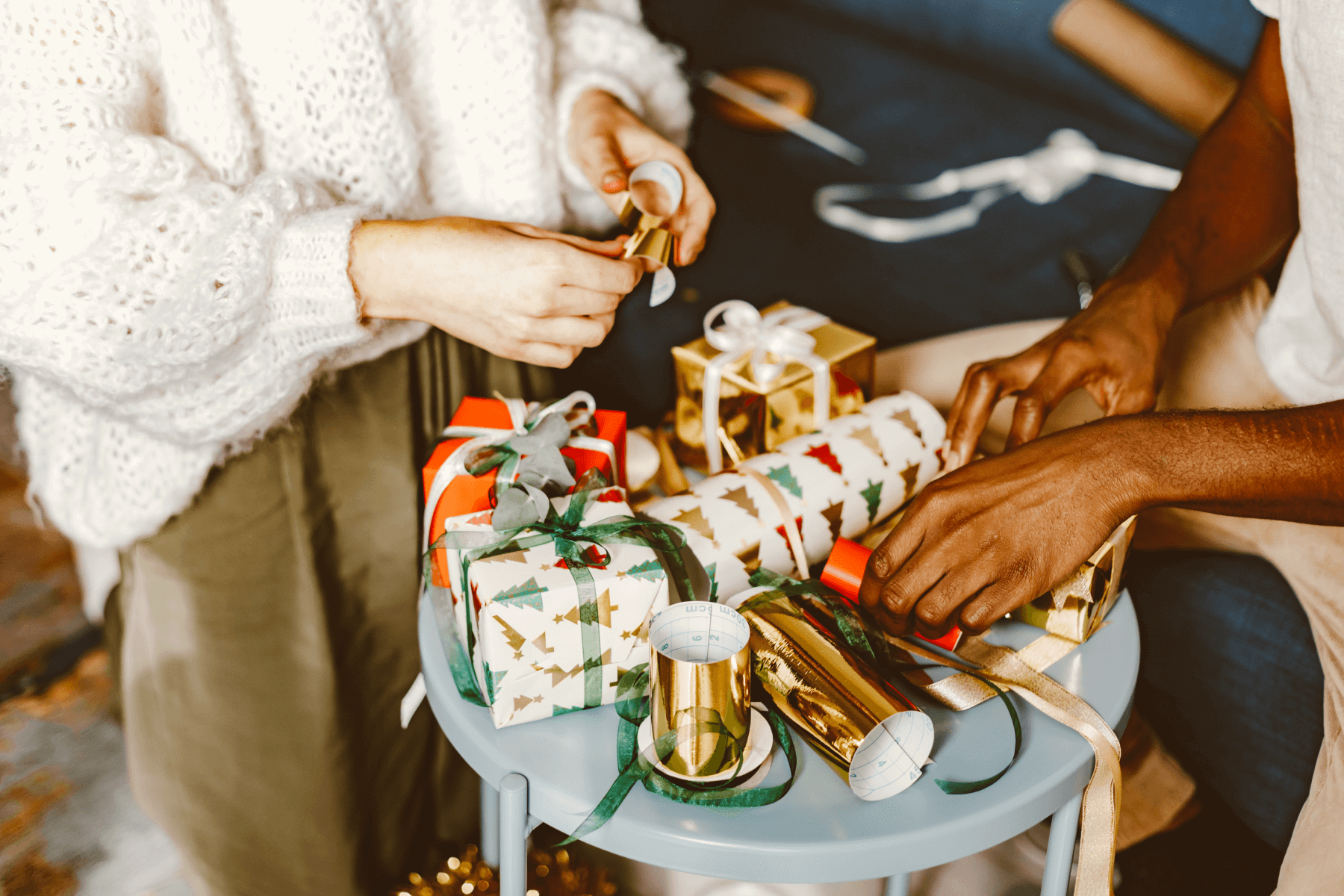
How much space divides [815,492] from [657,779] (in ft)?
1.02

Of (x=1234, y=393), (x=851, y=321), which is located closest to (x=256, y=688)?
(x=851, y=321)

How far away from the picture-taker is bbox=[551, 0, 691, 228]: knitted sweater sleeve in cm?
101

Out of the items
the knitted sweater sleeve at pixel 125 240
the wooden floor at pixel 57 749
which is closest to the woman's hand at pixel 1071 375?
the knitted sweater sleeve at pixel 125 240

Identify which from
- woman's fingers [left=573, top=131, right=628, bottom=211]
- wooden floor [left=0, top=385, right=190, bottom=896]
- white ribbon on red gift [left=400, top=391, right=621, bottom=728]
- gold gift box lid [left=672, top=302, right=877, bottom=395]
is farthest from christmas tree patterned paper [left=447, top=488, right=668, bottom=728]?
wooden floor [left=0, top=385, right=190, bottom=896]

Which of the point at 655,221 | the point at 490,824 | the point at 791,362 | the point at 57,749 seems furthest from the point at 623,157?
the point at 57,749

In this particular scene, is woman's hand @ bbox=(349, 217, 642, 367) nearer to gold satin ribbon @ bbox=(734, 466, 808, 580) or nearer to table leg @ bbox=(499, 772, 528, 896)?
gold satin ribbon @ bbox=(734, 466, 808, 580)

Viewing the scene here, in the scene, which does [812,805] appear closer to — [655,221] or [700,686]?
Answer: [700,686]

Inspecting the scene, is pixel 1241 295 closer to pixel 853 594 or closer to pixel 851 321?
pixel 851 321

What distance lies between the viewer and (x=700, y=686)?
1.93ft

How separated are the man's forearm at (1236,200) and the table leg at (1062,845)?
1.95 ft

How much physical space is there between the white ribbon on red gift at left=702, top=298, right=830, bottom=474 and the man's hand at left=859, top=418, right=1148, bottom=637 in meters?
0.28

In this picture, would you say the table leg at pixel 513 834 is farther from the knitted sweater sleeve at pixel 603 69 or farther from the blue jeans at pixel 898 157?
the blue jeans at pixel 898 157

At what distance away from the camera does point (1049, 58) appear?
1236 mm

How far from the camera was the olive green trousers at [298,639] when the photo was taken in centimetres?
91
